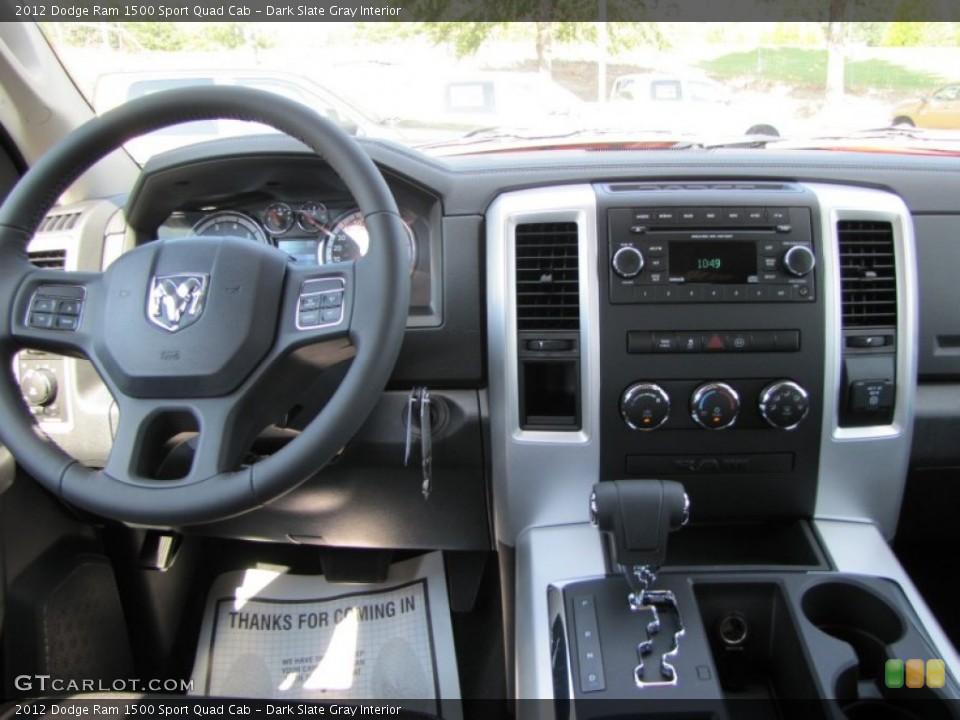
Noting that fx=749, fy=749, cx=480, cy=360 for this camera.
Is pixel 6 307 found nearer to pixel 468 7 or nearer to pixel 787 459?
pixel 468 7

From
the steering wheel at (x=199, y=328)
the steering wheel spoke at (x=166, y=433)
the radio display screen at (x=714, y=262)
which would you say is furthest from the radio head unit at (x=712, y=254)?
the steering wheel spoke at (x=166, y=433)

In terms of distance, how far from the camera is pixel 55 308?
1186 mm

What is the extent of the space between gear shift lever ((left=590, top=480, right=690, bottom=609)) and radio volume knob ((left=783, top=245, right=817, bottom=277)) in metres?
0.49

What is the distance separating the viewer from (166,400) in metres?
1.13

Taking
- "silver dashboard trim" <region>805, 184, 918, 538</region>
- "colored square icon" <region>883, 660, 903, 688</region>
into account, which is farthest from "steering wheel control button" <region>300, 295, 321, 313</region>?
"colored square icon" <region>883, 660, 903, 688</region>

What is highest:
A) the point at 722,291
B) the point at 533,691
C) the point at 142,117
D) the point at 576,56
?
the point at 576,56

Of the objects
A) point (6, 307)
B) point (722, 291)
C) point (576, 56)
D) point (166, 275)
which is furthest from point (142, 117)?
point (722, 291)

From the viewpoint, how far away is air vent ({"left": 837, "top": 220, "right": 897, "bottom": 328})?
56.6 inches

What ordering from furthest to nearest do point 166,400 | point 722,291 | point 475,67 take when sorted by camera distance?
point 475,67
point 722,291
point 166,400

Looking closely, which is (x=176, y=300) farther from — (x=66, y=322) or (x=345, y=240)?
(x=345, y=240)

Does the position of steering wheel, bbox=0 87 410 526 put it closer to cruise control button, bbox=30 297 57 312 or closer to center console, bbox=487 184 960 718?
cruise control button, bbox=30 297 57 312

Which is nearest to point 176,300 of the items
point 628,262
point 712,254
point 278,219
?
point 278,219

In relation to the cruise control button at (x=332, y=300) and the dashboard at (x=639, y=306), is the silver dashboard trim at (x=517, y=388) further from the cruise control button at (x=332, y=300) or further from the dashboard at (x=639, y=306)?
the cruise control button at (x=332, y=300)

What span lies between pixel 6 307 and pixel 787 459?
141cm
